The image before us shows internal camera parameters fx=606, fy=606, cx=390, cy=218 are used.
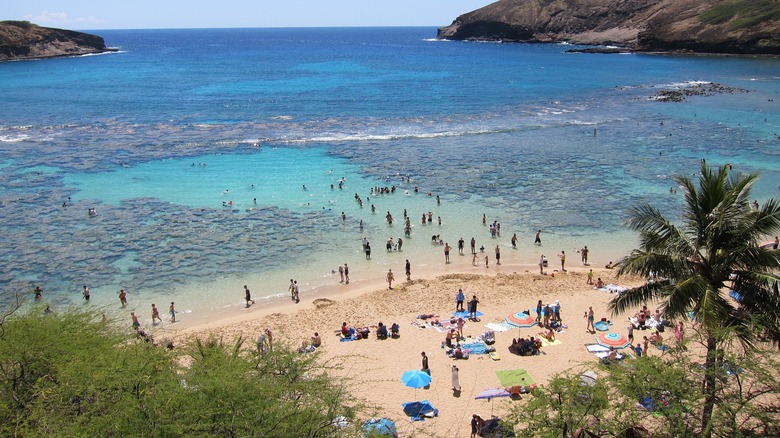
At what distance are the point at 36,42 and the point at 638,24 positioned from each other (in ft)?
465

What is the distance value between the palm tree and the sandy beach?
392 cm

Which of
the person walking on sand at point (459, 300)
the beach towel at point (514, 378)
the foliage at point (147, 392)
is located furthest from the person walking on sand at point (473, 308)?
the foliage at point (147, 392)

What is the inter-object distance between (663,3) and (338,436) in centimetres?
15575

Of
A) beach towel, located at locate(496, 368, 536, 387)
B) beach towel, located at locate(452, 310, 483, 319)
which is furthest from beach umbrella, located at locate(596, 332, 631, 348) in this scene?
beach towel, located at locate(452, 310, 483, 319)

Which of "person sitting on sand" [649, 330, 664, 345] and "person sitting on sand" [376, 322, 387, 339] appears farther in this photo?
"person sitting on sand" [376, 322, 387, 339]

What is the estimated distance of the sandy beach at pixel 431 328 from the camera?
690 inches

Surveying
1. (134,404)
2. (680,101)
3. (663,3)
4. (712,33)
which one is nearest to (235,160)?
(134,404)

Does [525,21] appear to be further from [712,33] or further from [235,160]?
[235,160]

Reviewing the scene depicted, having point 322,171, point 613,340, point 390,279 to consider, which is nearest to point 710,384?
point 613,340

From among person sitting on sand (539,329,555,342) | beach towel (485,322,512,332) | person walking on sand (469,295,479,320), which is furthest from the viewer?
person walking on sand (469,295,479,320)

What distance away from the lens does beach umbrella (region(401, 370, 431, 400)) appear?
17500 millimetres

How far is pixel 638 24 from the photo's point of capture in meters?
145

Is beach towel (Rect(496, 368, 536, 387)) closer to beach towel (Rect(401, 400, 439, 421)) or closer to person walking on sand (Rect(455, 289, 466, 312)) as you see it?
beach towel (Rect(401, 400, 439, 421))

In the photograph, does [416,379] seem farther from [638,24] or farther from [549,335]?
[638,24]
